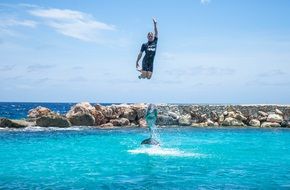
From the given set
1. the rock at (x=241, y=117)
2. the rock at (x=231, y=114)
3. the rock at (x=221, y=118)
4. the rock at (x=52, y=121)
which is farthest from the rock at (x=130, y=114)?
the rock at (x=241, y=117)

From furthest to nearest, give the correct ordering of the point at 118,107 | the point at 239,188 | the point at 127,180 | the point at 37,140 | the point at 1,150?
the point at 118,107 → the point at 37,140 → the point at 1,150 → the point at 127,180 → the point at 239,188

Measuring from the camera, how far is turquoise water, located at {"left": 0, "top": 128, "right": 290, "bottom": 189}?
14.3 meters

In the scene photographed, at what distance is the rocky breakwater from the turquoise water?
50.2 feet

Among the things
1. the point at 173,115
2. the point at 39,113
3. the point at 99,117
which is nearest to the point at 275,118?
the point at 173,115

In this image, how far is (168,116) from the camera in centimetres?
4803

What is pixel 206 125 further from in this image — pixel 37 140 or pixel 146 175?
pixel 146 175

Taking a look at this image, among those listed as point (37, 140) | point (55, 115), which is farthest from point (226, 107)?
point (37, 140)

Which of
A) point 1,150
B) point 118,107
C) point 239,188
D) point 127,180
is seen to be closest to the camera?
point 239,188

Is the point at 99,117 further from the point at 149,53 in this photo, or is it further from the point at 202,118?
the point at 149,53

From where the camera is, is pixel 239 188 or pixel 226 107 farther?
pixel 226 107

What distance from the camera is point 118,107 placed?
47406mm

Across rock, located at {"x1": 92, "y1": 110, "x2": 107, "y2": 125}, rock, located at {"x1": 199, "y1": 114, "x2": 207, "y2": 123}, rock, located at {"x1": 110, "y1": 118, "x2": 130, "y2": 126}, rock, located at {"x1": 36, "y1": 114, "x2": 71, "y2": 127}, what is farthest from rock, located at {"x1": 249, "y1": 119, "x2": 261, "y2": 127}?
rock, located at {"x1": 36, "y1": 114, "x2": 71, "y2": 127}

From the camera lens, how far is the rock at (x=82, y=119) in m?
44.6

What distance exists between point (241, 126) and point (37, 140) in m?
23.3
